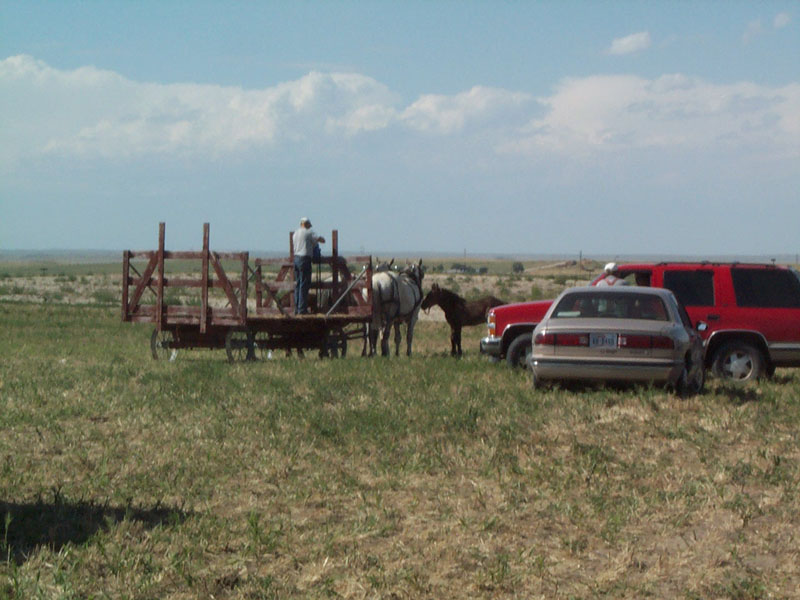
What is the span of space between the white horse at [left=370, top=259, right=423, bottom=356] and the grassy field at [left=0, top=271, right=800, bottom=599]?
21.8 feet

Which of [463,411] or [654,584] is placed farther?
[463,411]

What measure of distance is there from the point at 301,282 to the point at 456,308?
4.72 metres

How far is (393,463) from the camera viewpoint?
971 centimetres

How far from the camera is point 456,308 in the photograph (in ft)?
75.5

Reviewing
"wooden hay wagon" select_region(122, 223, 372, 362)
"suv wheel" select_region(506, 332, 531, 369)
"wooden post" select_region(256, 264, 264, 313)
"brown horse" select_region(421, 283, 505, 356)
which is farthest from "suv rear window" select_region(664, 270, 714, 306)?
"wooden post" select_region(256, 264, 264, 313)

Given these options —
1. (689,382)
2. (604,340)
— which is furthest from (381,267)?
(604,340)

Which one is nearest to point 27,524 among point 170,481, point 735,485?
point 170,481

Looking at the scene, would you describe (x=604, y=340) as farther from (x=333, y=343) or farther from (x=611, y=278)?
(x=333, y=343)

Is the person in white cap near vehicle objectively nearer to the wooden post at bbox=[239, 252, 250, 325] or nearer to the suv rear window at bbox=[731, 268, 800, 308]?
the suv rear window at bbox=[731, 268, 800, 308]

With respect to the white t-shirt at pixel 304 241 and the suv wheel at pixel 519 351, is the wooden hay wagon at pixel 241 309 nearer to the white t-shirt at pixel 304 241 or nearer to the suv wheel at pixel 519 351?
the white t-shirt at pixel 304 241

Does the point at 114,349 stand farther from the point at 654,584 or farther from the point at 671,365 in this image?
the point at 654,584

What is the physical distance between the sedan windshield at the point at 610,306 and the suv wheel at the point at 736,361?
9.79 ft

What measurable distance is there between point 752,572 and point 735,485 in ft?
7.76

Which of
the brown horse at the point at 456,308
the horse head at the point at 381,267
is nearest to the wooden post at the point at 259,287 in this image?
the horse head at the point at 381,267
